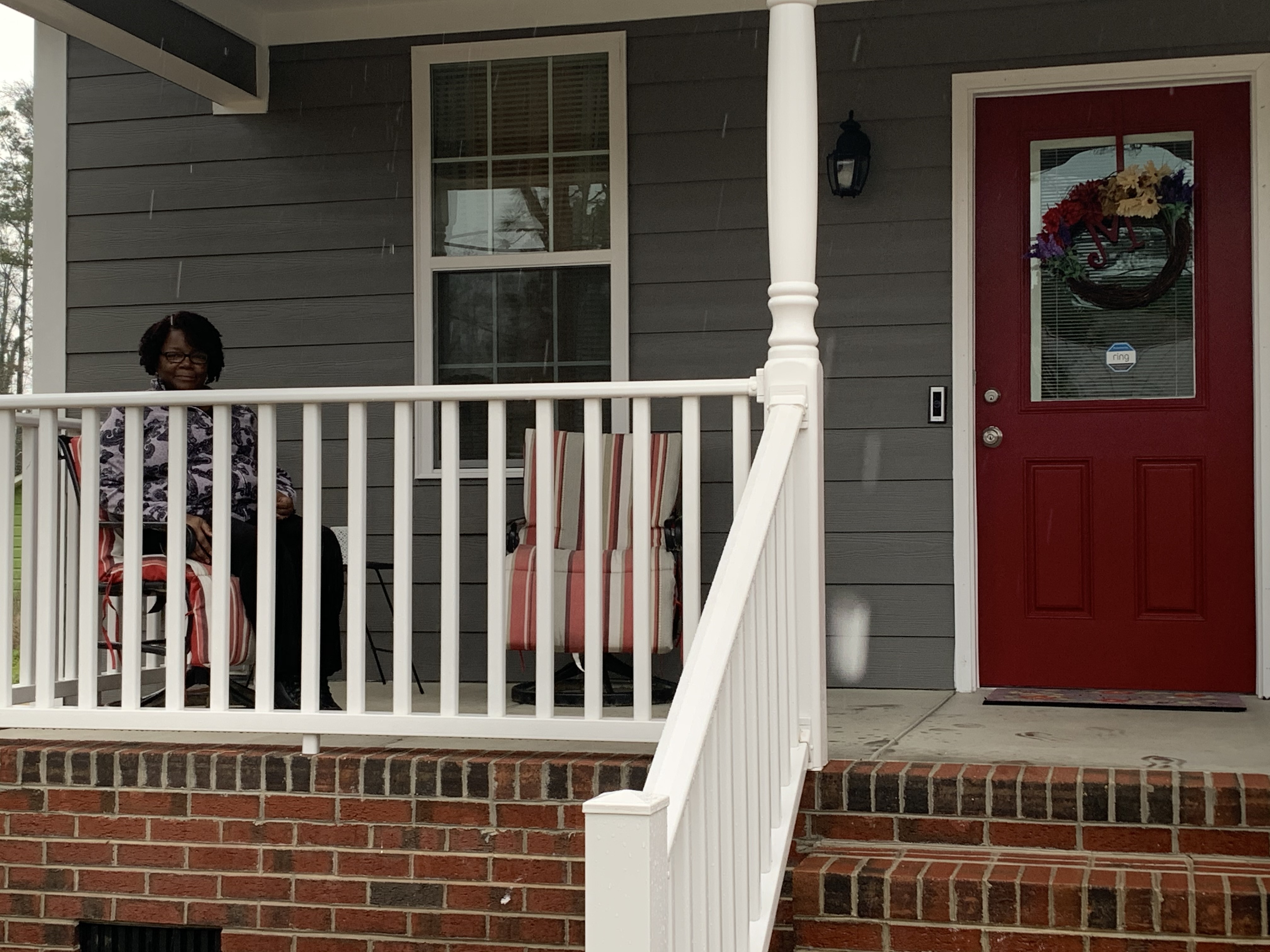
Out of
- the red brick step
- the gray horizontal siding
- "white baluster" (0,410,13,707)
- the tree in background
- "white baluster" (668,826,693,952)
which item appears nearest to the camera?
"white baluster" (668,826,693,952)

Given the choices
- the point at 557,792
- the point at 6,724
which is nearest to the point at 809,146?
the point at 557,792

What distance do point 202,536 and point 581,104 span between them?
79.3 inches

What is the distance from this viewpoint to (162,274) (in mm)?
4895

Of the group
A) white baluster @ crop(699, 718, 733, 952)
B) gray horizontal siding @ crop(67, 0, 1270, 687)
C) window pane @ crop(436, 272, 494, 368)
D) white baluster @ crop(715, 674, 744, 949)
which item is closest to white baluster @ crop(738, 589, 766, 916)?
white baluster @ crop(715, 674, 744, 949)

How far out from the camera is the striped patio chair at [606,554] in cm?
390

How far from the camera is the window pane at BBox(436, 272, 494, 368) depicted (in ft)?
15.2

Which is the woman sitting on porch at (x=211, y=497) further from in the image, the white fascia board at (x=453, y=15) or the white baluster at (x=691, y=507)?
the white fascia board at (x=453, y=15)

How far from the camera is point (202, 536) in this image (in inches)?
137

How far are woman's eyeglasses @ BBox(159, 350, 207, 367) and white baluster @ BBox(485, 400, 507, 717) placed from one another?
4.26ft

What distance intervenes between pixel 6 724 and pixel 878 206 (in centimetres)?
292

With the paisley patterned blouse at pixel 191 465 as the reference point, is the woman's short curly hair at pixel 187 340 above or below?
above

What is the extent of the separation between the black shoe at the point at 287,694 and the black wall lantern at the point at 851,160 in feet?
7.37

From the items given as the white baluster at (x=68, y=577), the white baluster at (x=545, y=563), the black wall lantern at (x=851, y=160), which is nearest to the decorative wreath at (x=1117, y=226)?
the black wall lantern at (x=851, y=160)

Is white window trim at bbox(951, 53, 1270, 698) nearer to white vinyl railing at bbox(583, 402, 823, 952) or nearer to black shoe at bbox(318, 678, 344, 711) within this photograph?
white vinyl railing at bbox(583, 402, 823, 952)
